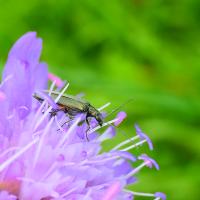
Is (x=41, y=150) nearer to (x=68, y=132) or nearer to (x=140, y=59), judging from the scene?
(x=68, y=132)

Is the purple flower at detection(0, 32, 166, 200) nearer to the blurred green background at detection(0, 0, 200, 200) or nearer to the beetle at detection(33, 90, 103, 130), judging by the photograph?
the beetle at detection(33, 90, 103, 130)

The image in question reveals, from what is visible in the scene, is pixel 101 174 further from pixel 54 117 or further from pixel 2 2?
pixel 2 2

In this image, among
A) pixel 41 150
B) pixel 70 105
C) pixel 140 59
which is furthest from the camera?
pixel 140 59

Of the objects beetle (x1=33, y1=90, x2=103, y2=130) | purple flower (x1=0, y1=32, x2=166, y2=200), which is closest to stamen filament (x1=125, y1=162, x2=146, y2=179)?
purple flower (x1=0, y1=32, x2=166, y2=200)

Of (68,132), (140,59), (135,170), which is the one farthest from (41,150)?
(140,59)

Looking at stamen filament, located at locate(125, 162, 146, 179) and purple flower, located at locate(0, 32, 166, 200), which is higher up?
stamen filament, located at locate(125, 162, 146, 179)
